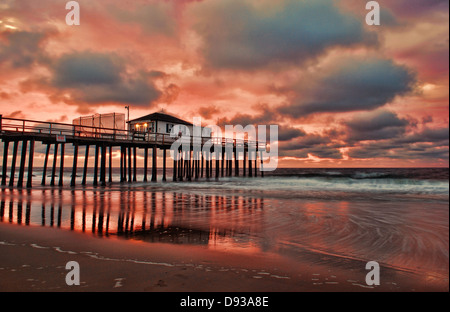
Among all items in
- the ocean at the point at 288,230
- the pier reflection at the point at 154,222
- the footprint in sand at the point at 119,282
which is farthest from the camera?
the pier reflection at the point at 154,222

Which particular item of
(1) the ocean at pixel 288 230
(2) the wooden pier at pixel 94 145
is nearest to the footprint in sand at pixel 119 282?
(1) the ocean at pixel 288 230

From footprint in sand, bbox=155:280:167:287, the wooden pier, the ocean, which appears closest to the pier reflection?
the ocean

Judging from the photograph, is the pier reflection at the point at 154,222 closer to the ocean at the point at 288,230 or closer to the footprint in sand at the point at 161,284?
the ocean at the point at 288,230

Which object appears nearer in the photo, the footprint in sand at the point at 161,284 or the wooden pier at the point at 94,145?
the footprint in sand at the point at 161,284

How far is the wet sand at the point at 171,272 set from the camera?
3762 mm

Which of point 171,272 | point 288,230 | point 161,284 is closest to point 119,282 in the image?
point 161,284

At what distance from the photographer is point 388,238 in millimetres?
6719

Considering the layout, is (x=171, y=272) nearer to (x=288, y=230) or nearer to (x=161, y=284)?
(x=161, y=284)

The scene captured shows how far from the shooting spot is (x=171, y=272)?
13.9 feet

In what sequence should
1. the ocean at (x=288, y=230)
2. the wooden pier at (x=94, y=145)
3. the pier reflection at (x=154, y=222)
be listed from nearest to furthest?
the ocean at (x=288, y=230)
the pier reflection at (x=154, y=222)
the wooden pier at (x=94, y=145)

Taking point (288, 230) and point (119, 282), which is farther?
point (288, 230)
